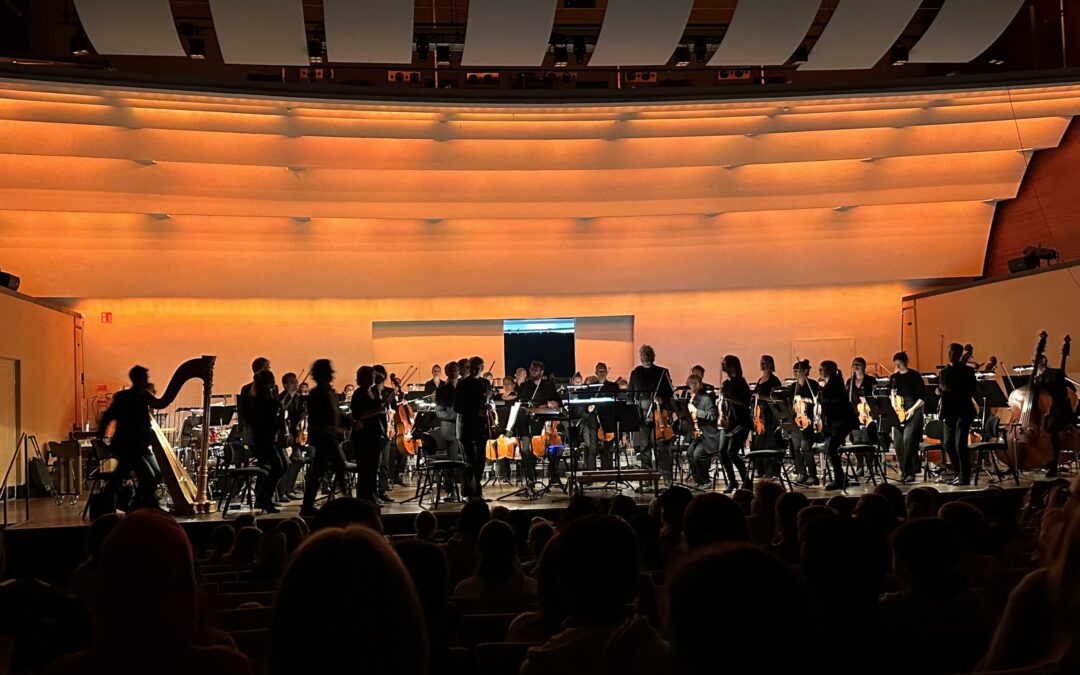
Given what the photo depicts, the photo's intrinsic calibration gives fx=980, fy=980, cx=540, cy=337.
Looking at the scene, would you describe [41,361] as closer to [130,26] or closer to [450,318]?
[130,26]

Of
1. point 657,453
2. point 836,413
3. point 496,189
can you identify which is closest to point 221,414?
point 657,453

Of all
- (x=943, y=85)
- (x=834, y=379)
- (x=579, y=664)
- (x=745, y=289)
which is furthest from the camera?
(x=745, y=289)

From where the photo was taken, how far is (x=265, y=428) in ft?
32.2

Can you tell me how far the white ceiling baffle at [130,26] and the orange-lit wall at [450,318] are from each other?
263 inches

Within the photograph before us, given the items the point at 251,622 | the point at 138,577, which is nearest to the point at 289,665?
the point at 138,577

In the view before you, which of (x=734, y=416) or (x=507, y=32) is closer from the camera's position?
(x=734, y=416)

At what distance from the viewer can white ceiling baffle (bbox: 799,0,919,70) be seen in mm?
10961

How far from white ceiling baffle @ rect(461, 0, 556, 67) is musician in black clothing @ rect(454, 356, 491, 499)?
11.6ft

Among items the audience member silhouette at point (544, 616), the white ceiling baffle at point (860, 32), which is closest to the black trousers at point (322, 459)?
the audience member silhouette at point (544, 616)

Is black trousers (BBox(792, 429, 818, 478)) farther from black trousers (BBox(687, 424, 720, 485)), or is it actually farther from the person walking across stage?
the person walking across stage

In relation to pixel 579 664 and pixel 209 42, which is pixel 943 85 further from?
pixel 579 664

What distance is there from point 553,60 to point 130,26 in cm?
571

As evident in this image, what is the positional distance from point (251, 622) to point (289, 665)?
2.15 metres

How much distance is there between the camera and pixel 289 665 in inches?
52.0
